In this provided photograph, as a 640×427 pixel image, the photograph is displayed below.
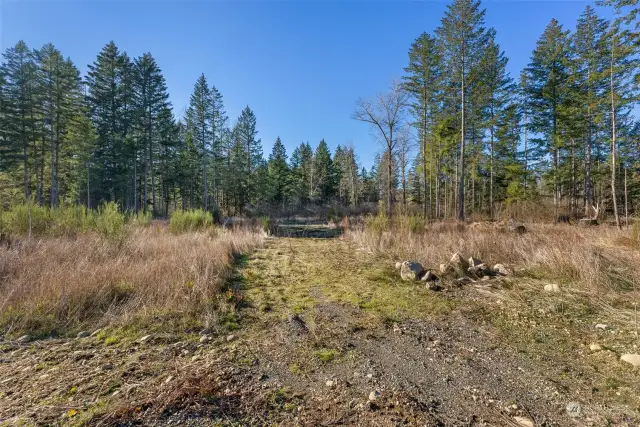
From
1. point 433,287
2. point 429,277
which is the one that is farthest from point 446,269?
point 433,287

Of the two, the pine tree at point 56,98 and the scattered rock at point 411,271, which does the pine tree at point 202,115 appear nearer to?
the pine tree at point 56,98

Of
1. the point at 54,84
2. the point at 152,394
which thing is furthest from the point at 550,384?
the point at 54,84

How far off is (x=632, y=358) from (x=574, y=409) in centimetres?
107

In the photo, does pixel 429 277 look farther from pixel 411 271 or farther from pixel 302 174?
pixel 302 174

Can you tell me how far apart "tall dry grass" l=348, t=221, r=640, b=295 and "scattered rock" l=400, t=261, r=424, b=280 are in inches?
32.6

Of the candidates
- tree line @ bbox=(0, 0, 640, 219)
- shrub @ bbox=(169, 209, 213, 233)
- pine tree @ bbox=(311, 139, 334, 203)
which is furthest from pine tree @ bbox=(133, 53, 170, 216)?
pine tree @ bbox=(311, 139, 334, 203)

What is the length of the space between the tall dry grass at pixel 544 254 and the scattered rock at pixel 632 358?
6.24 feet

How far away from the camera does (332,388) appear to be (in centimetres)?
184

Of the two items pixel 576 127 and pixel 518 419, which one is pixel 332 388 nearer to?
pixel 518 419

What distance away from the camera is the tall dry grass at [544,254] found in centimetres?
389

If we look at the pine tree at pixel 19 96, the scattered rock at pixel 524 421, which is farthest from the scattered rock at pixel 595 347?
the pine tree at pixel 19 96

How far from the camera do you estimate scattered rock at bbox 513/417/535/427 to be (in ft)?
4.80

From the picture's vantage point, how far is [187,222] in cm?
1080

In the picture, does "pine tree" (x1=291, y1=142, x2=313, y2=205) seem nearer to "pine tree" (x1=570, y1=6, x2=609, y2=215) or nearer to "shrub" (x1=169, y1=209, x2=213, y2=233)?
"shrub" (x1=169, y1=209, x2=213, y2=233)
